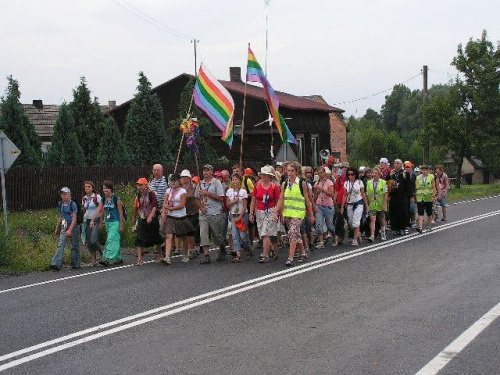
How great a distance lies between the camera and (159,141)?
38.1 meters

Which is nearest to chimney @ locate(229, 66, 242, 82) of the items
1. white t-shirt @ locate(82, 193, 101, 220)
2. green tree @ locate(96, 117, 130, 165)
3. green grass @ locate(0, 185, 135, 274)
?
green tree @ locate(96, 117, 130, 165)

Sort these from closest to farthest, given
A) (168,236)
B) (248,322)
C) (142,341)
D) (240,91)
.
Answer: (142,341) < (248,322) < (168,236) < (240,91)

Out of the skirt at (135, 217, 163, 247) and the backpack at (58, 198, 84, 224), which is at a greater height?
the backpack at (58, 198, 84, 224)

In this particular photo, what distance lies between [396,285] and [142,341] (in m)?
4.12

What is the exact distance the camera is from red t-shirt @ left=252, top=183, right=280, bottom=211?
13.7m

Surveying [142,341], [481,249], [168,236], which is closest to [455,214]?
[481,249]

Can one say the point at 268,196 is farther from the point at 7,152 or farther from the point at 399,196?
the point at 399,196

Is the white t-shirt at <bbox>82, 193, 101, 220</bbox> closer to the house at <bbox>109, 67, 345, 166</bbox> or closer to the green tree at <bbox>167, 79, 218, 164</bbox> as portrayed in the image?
the green tree at <bbox>167, 79, 218, 164</bbox>

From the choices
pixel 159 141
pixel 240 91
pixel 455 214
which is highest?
pixel 240 91

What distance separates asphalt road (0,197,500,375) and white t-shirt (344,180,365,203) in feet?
9.84

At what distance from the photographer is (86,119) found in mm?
36219

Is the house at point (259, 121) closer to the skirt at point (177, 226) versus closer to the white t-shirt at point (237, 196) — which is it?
the white t-shirt at point (237, 196)

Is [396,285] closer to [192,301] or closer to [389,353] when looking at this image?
[192,301]

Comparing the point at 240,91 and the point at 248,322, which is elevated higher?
the point at 240,91
